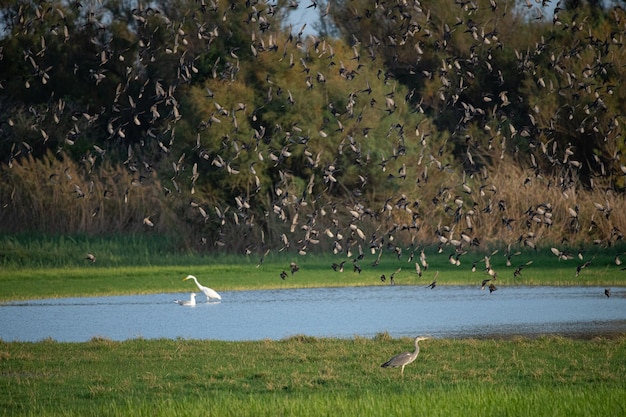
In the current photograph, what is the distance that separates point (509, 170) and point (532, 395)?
21.3m

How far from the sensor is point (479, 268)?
28.0 m

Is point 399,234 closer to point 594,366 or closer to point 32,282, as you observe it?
point 32,282

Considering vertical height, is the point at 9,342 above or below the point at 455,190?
below

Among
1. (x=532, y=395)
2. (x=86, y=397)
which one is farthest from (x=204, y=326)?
(x=532, y=395)

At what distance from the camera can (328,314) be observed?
803 inches

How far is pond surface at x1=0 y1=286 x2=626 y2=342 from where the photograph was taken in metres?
18.0

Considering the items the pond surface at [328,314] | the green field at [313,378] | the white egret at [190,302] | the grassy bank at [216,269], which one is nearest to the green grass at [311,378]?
the green field at [313,378]

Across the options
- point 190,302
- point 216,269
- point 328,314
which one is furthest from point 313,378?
point 216,269

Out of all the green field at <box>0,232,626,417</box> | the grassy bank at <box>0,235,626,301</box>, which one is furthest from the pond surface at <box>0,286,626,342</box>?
the green field at <box>0,232,626,417</box>

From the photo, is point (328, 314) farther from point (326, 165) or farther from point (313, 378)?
point (326, 165)

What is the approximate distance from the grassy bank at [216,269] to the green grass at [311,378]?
27.3 feet

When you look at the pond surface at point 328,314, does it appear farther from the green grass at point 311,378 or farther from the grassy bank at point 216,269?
the green grass at point 311,378

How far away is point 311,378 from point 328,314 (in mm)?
7248

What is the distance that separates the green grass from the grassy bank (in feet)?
27.3
